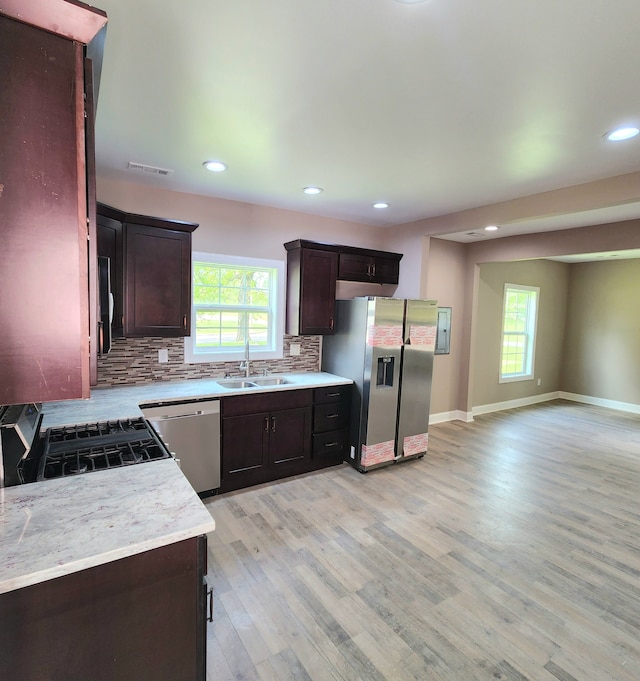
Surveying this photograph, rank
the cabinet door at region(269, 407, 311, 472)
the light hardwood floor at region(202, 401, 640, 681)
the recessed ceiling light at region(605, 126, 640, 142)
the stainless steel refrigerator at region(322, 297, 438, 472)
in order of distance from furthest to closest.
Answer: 1. the stainless steel refrigerator at region(322, 297, 438, 472)
2. the cabinet door at region(269, 407, 311, 472)
3. the recessed ceiling light at region(605, 126, 640, 142)
4. the light hardwood floor at region(202, 401, 640, 681)

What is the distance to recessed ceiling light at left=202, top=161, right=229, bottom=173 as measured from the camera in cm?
278

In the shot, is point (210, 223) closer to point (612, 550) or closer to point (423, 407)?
point (423, 407)

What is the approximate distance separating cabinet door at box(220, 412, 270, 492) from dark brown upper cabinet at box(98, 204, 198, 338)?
0.92 meters

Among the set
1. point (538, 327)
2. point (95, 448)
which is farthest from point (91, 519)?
point (538, 327)

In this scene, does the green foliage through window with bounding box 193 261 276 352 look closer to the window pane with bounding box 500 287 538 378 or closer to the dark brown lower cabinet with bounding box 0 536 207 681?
the dark brown lower cabinet with bounding box 0 536 207 681

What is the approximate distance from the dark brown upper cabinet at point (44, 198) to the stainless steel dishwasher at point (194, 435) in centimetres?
187

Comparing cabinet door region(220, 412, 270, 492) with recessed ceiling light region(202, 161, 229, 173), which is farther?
cabinet door region(220, 412, 270, 492)

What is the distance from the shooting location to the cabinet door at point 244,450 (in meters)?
3.18

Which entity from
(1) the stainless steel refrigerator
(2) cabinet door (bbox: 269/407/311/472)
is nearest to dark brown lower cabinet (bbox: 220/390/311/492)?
(2) cabinet door (bbox: 269/407/311/472)

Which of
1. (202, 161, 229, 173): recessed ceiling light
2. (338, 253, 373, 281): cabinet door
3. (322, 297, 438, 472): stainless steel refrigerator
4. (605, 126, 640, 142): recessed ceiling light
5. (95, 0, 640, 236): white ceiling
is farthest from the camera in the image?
(338, 253, 373, 281): cabinet door

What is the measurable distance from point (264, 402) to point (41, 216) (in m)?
2.49

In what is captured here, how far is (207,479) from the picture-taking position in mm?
3076

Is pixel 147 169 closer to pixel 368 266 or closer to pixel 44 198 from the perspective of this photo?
pixel 44 198

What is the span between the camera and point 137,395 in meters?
2.90
